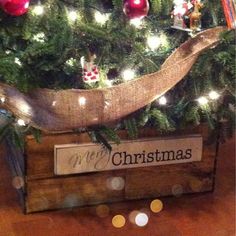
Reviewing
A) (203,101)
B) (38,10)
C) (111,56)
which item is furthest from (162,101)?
(38,10)

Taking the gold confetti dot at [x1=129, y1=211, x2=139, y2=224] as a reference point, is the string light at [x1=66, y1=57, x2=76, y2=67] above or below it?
above

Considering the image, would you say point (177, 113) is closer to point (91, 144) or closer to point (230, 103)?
point (230, 103)

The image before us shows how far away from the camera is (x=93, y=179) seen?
138 centimetres

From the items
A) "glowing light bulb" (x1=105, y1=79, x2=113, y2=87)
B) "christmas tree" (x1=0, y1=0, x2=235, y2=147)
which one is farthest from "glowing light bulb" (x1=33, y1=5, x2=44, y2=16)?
"glowing light bulb" (x1=105, y1=79, x2=113, y2=87)

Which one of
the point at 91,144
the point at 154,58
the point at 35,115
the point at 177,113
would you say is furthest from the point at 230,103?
the point at 35,115

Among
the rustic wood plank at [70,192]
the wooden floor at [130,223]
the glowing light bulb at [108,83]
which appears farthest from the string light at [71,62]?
the wooden floor at [130,223]

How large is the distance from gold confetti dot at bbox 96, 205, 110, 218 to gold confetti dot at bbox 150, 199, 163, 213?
14 centimetres

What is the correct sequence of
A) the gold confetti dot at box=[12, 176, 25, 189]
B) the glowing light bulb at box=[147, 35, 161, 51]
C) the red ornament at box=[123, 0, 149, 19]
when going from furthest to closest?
the gold confetti dot at box=[12, 176, 25, 189] → the glowing light bulb at box=[147, 35, 161, 51] → the red ornament at box=[123, 0, 149, 19]

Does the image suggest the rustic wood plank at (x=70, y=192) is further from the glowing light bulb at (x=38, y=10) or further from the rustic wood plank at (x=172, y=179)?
the glowing light bulb at (x=38, y=10)

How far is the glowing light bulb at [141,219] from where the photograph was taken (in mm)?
1349

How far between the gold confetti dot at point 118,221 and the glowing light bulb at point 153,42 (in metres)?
0.50

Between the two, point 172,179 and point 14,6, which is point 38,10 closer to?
point 14,6

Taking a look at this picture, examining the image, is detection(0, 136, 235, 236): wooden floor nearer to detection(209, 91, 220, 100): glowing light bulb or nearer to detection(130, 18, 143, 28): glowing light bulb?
detection(209, 91, 220, 100): glowing light bulb

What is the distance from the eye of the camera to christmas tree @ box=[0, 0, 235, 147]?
3.51 ft
